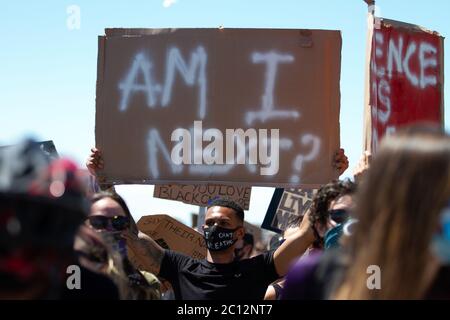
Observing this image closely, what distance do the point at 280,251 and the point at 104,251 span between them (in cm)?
183

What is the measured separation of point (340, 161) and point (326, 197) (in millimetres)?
992

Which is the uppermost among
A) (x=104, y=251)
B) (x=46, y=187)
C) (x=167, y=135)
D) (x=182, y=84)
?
(x=182, y=84)

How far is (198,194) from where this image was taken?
632 cm

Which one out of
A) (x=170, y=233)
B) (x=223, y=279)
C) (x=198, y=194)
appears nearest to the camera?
(x=223, y=279)

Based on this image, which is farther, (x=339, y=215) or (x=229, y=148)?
(x=229, y=148)

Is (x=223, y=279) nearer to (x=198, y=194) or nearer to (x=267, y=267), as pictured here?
(x=267, y=267)

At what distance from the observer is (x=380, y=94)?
4715 millimetres

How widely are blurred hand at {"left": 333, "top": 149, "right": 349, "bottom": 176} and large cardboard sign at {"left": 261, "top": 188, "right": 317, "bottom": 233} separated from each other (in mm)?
2696

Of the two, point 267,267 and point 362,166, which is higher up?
point 362,166

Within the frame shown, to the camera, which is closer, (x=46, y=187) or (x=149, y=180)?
(x=46, y=187)

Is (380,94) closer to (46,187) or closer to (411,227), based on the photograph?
(411,227)

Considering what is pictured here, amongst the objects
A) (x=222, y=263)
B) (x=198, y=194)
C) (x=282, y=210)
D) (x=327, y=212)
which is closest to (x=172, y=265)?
(x=222, y=263)

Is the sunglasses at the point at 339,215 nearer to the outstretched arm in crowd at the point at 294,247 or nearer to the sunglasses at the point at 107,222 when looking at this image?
the outstretched arm in crowd at the point at 294,247

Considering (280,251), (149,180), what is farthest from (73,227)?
(149,180)
